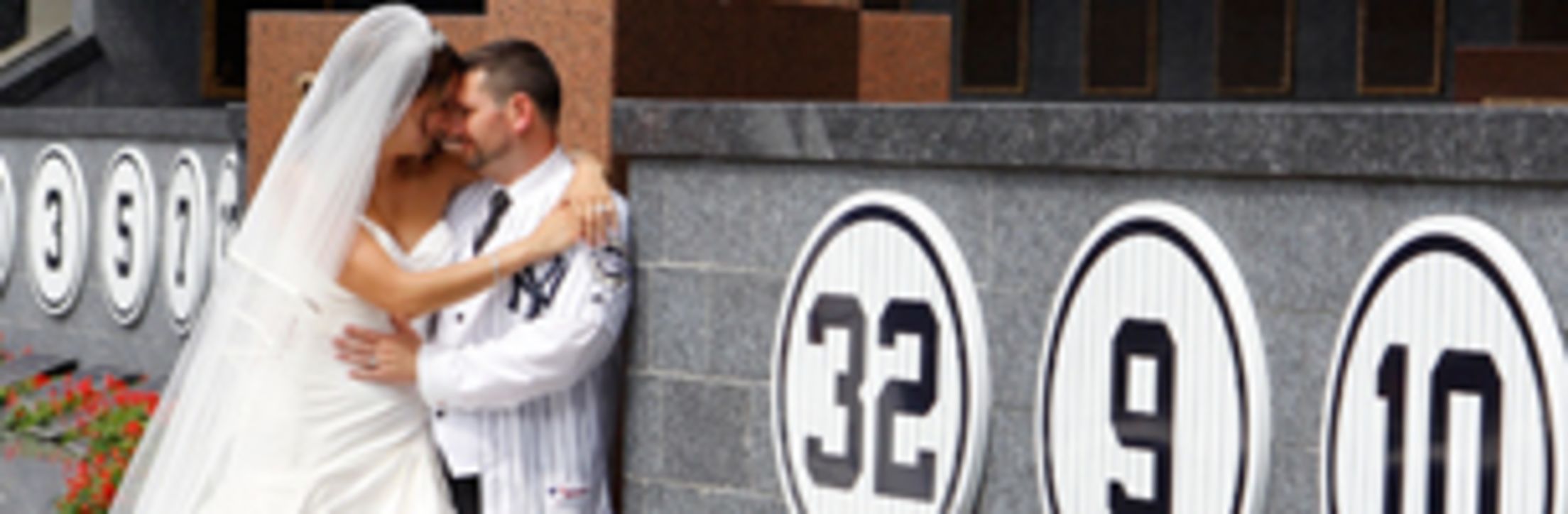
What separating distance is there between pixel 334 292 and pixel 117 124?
5413 mm

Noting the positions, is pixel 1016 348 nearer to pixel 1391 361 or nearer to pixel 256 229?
pixel 1391 361

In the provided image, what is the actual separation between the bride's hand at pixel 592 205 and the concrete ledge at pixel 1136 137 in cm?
22

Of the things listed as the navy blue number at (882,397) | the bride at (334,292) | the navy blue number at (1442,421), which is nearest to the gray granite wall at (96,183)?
the bride at (334,292)

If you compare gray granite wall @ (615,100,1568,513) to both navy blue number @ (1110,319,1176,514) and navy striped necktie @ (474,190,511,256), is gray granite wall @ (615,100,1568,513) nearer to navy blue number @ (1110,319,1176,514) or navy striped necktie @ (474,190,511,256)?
navy blue number @ (1110,319,1176,514)

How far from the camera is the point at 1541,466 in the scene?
12.2ft

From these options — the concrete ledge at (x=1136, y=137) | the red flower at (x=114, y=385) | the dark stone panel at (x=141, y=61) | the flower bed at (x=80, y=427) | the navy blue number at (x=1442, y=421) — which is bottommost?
the flower bed at (x=80, y=427)

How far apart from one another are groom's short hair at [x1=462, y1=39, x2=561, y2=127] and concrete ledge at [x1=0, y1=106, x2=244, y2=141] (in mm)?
4153

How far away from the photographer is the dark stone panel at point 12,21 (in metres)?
16.8

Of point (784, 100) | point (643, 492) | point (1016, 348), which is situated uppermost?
point (784, 100)

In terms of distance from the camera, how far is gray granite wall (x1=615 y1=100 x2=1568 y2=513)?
387 cm

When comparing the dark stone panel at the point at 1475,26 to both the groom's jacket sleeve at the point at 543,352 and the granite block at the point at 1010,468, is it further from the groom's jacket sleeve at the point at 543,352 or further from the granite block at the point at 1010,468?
the granite block at the point at 1010,468

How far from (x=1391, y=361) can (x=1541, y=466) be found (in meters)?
0.33

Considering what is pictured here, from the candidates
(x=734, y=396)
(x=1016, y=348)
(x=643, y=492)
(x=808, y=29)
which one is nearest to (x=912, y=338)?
(x=1016, y=348)

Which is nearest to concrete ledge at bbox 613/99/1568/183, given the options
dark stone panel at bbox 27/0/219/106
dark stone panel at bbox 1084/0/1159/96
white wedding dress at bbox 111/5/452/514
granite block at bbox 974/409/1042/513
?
granite block at bbox 974/409/1042/513
